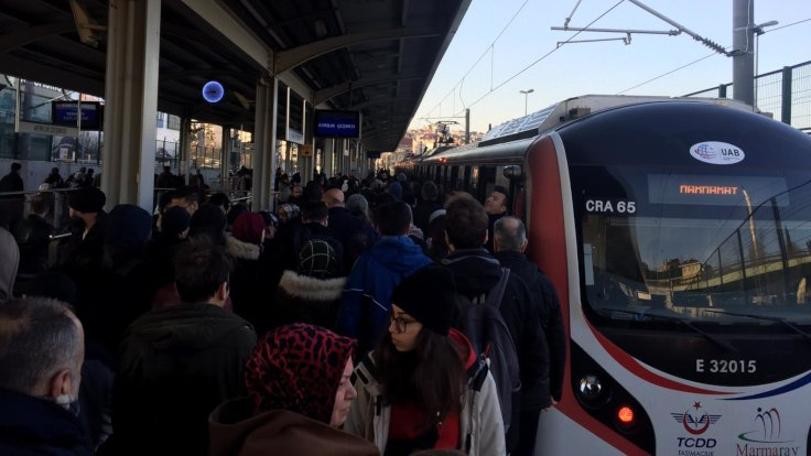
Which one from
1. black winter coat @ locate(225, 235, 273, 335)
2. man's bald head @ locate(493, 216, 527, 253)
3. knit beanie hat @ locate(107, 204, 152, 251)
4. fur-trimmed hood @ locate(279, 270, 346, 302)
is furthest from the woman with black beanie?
black winter coat @ locate(225, 235, 273, 335)

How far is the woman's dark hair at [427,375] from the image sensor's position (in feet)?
8.08

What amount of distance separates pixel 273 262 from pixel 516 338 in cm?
232

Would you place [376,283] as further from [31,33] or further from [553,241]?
[31,33]

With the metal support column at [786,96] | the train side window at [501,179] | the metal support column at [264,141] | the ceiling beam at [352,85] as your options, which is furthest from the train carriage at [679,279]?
the ceiling beam at [352,85]

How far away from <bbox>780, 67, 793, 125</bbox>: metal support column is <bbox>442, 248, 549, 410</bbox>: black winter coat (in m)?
8.85

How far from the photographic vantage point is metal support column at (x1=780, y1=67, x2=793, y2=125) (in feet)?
35.8

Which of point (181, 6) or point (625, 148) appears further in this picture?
point (181, 6)

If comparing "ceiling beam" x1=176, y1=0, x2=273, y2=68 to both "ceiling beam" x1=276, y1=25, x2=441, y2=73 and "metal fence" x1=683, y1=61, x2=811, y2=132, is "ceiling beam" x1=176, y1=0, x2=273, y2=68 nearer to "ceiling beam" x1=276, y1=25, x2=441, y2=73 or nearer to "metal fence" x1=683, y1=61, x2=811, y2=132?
"ceiling beam" x1=276, y1=25, x2=441, y2=73

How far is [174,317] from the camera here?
110 inches

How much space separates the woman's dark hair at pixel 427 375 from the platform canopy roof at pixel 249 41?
7.28 m

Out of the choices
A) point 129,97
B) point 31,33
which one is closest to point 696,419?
point 129,97

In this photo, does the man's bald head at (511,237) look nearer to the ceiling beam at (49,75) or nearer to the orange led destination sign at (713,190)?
the orange led destination sign at (713,190)

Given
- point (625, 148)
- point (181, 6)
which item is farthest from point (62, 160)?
point (625, 148)

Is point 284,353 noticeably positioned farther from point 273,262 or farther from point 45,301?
point 273,262
